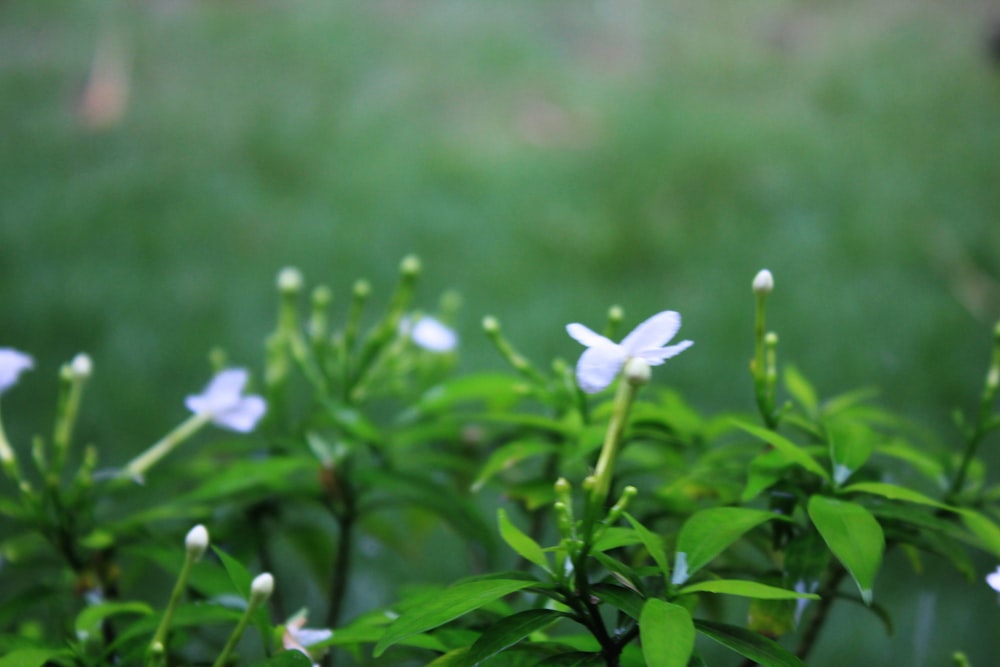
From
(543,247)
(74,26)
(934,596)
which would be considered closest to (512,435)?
(934,596)

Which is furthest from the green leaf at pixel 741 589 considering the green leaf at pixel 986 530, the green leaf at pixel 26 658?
the green leaf at pixel 26 658

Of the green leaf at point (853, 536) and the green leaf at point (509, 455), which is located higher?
the green leaf at point (853, 536)

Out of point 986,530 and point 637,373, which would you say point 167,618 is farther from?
point 986,530

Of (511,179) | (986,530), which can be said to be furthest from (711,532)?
(511,179)

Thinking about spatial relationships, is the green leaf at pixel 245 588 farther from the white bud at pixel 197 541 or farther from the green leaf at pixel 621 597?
the green leaf at pixel 621 597

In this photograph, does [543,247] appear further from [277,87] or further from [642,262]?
[277,87]

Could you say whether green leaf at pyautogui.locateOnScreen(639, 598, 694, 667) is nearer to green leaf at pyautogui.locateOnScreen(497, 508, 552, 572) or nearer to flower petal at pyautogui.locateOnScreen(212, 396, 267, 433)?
green leaf at pyautogui.locateOnScreen(497, 508, 552, 572)
